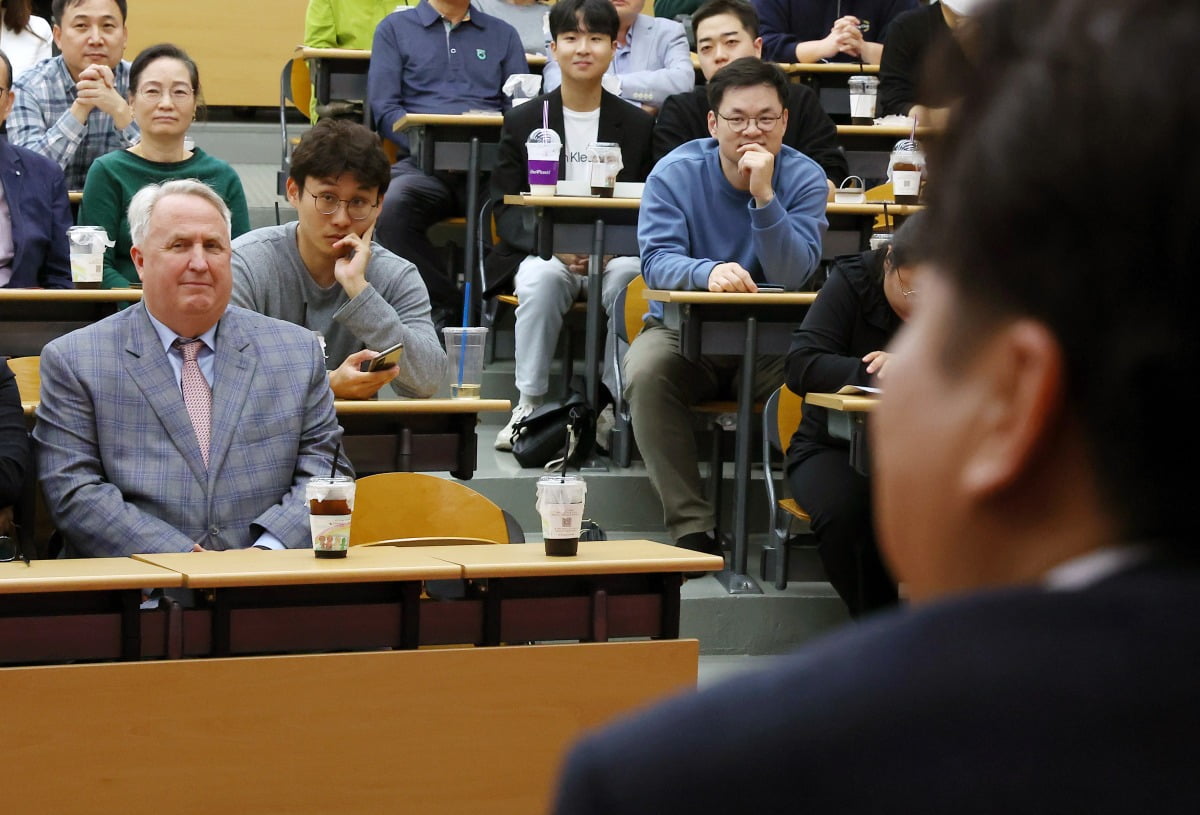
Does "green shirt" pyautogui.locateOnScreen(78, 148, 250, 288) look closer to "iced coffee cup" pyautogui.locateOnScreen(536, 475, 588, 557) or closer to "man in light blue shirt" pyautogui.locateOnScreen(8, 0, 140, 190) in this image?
"man in light blue shirt" pyautogui.locateOnScreen(8, 0, 140, 190)

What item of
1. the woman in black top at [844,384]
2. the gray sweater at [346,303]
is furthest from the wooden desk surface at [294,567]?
the woman in black top at [844,384]

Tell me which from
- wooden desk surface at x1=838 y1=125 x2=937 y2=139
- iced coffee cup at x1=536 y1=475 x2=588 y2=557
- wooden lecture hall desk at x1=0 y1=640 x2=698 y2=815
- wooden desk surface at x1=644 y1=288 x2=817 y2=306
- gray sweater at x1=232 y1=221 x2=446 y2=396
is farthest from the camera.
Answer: wooden desk surface at x1=838 y1=125 x2=937 y2=139

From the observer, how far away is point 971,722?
348 mm

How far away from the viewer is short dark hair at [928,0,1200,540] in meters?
0.35

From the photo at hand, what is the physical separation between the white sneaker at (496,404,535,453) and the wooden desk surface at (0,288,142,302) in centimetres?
121

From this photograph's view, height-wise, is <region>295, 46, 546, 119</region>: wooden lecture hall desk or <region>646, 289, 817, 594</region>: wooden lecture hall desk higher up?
<region>295, 46, 546, 119</region>: wooden lecture hall desk

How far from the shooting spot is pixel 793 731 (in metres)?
0.36

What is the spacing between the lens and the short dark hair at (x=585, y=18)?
17.8 ft

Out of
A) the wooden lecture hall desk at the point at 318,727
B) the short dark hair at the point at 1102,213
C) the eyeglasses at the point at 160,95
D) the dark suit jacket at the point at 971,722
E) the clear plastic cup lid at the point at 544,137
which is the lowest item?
the wooden lecture hall desk at the point at 318,727

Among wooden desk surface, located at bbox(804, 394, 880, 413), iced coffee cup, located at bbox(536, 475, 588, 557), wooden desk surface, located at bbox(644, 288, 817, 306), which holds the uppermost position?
wooden desk surface, located at bbox(644, 288, 817, 306)

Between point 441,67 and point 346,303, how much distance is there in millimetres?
2585

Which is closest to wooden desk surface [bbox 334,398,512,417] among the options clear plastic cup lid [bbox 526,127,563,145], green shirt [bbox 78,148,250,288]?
green shirt [bbox 78,148,250,288]

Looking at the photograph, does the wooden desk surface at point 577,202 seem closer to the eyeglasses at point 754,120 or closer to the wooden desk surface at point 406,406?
the eyeglasses at point 754,120

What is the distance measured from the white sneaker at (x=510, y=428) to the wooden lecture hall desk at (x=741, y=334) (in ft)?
2.43
